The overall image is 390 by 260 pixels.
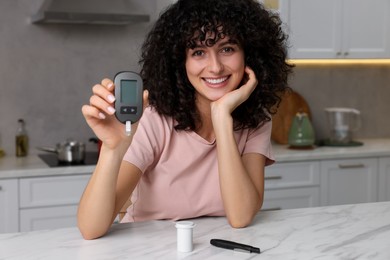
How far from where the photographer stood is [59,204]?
128 inches

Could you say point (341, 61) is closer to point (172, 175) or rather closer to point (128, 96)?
point (172, 175)

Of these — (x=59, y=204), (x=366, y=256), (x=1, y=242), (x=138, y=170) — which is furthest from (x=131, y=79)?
(x=59, y=204)

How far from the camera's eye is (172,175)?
197 cm

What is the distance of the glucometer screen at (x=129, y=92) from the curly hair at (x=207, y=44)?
418 mm

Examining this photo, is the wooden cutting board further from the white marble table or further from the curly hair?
the white marble table

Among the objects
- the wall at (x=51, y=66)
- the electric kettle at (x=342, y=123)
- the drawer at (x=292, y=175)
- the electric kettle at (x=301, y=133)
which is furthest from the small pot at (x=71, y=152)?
the electric kettle at (x=342, y=123)

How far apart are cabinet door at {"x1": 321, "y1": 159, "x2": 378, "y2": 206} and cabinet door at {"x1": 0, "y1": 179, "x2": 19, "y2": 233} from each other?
1759 mm

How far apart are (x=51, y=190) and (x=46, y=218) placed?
15 centimetres

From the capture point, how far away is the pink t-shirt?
1.94m

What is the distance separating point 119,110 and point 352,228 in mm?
730

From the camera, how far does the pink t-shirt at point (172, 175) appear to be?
194 centimetres

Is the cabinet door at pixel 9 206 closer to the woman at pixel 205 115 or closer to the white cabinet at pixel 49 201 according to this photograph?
the white cabinet at pixel 49 201

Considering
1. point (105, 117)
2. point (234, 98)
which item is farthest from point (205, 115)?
point (105, 117)

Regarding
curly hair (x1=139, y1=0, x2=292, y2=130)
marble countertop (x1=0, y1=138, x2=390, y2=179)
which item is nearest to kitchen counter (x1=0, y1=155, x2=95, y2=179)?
marble countertop (x1=0, y1=138, x2=390, y2=179)
